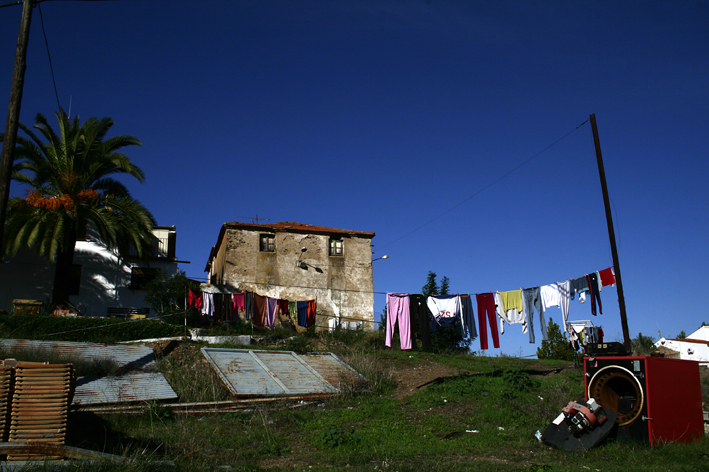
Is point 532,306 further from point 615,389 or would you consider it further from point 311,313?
point 311,313

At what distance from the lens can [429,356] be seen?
69.2 ft

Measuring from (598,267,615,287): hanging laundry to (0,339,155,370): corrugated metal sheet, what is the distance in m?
13.9

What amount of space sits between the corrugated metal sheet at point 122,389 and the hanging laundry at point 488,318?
33.1 ft

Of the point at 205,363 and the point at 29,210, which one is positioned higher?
the point at 29,210

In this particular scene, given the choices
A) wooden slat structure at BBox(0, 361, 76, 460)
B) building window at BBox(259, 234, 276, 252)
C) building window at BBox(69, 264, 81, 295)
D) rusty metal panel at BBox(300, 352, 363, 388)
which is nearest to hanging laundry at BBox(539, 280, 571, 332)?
rusty metal panel at BBox(300, 352, 363, 388)

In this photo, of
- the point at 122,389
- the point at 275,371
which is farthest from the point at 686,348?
the point at 122,389

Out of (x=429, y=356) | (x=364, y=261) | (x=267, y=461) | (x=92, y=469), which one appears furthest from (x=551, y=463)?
(x=364, y=261)

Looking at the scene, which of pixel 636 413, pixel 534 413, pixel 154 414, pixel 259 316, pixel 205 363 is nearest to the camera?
pixel 636 413

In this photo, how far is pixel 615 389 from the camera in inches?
454

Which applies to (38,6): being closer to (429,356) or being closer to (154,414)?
(154,414)

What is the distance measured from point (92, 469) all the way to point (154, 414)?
581 centimetres

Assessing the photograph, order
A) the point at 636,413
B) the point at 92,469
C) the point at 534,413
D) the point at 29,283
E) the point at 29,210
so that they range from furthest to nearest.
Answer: the point at 29,283 < the point at 29,210 < the point at 534,413 < the point at 636,413 < the point at 92,469

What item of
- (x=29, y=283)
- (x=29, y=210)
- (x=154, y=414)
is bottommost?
(x=154, y=414)

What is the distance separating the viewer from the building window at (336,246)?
34.8 meters
